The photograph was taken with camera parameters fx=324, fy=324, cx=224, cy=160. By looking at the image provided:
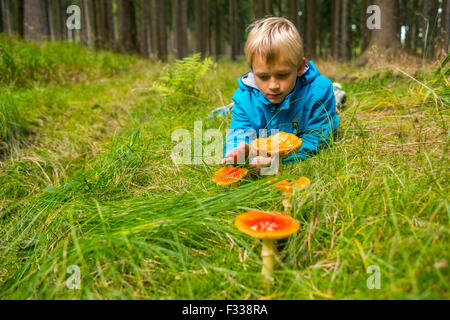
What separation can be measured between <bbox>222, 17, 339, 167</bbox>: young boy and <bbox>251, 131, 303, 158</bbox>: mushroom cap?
0.10 meters

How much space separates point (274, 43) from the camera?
194 centimetres

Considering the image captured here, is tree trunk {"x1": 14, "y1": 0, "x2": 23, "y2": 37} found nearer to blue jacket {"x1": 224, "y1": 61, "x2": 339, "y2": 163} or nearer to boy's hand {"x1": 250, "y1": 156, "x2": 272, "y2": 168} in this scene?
blue jacket {"x1": 224, "y1": 61, "x2": 339, "y2": 163}

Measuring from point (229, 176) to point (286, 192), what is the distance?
0.38m

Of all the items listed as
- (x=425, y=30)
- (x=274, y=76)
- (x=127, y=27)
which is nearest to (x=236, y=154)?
(x=274, y=76)

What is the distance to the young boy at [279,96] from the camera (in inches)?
77.7

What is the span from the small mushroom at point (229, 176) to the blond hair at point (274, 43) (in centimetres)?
70

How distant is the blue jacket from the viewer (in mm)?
2314

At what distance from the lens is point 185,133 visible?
3012 millimetres

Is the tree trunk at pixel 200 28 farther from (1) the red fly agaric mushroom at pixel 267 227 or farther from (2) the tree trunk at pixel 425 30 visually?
(1) the red fly agaric mushroom at pixel 267 227
